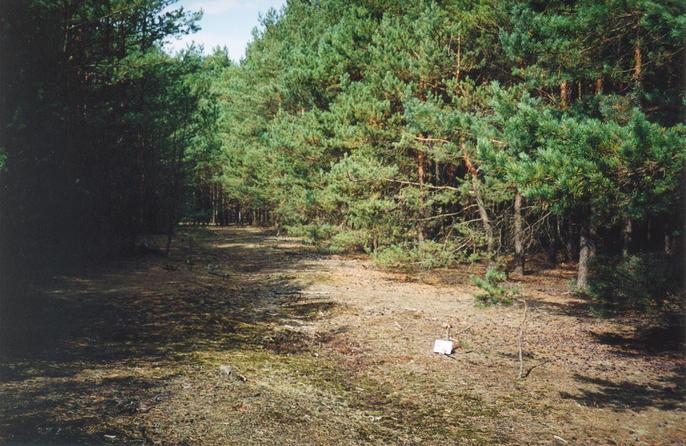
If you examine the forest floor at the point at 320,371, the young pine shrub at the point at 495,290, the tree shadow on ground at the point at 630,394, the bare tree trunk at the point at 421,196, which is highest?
the bare tree trunk at the point at 421,196

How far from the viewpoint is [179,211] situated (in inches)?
821

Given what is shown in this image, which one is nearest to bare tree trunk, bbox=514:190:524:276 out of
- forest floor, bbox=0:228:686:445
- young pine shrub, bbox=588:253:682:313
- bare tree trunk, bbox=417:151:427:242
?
bare tree trunk, bbox=417:151:427:242

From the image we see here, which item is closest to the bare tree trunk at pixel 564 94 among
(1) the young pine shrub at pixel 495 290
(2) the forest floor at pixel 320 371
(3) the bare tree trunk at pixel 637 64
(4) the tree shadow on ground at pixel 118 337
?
(3) the bare tree trunk at pixel 637 64

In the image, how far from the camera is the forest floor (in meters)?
4.41

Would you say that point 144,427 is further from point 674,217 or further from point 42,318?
point 674,217

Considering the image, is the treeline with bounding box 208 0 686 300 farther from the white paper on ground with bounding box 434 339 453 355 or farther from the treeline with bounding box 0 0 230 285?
the treeline with bounding box 0 0 230 285

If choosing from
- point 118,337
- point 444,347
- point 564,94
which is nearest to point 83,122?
point 118,337

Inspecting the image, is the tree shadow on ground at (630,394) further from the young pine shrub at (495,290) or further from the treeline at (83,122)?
the treeline at (83,122)

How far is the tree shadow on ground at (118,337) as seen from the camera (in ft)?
13.8

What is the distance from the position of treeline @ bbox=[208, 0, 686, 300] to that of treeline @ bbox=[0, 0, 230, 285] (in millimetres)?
5186

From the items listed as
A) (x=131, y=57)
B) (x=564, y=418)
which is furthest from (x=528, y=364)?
(x=131, y=57)

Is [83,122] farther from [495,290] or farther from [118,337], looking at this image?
[495,290]

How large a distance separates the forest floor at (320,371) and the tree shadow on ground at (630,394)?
3 cm

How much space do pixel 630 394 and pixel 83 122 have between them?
13.4m
